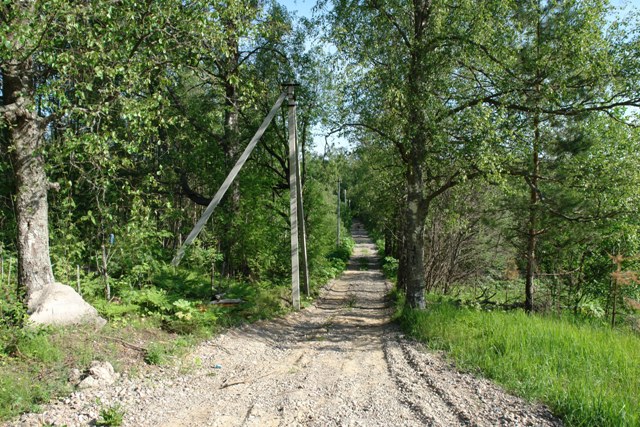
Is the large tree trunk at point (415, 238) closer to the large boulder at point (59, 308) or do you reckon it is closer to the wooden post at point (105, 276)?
the wooden post at point (105, 276)

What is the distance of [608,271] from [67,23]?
39.0 feet

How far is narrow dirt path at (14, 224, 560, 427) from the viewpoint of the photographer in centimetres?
425

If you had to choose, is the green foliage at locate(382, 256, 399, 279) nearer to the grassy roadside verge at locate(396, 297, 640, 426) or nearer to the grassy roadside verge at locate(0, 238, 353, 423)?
the grassy roadside verge at locate(0, 238, 353, 423)

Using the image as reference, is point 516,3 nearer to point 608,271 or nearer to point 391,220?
point 608,271

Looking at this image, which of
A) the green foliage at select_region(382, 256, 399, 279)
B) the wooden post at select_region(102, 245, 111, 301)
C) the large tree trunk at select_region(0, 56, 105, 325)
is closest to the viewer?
the large tree trunk at select_region(0, 56, 105, 325)

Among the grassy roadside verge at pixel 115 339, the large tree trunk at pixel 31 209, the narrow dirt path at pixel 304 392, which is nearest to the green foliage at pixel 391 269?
the grassy roadside verge at pixel 115 339

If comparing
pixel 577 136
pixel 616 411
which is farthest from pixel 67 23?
pixel 577 136

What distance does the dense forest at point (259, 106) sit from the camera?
5.92 meters

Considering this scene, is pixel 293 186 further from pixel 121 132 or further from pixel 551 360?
pixel 551 360

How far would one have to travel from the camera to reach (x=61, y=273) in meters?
6.95

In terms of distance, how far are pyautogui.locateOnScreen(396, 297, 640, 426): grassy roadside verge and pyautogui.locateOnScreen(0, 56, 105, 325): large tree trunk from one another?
5703 millimetres

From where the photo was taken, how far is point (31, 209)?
596 cm

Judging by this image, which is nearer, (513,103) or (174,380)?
(174,380)

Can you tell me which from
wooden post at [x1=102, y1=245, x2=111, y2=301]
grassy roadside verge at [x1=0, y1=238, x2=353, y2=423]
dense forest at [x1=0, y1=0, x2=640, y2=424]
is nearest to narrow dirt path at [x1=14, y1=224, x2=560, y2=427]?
grassy roadside verge at [x1=0, y1=238, x2=353, y2=423]
